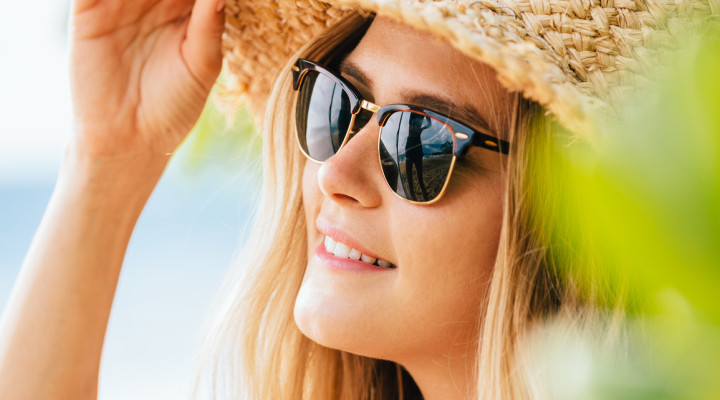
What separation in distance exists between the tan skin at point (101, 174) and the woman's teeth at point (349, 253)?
0.10 meters

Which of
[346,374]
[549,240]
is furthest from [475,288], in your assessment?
[346,374]

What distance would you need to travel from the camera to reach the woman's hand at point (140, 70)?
1.74 m

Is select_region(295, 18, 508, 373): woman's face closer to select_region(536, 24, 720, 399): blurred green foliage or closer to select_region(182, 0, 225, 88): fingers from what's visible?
select_region(182, 0, 225, 88): fingers

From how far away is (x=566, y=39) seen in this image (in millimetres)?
1135

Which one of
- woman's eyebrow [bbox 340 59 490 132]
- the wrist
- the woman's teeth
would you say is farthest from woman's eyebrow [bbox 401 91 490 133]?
the wrist

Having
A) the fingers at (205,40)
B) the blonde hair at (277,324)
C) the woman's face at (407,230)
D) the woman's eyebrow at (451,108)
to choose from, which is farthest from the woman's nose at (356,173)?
the fingers at (205,40)

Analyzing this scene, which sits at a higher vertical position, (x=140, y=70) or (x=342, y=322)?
(x=140, y=70)

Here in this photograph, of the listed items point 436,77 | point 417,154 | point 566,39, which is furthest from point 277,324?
point 566,39

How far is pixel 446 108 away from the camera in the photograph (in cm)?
131

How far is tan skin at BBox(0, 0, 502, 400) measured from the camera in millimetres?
1629

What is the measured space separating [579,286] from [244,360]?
99cm

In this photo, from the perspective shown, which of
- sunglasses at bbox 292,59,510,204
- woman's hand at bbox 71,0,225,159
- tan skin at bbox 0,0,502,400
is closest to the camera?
sunglasses at bbox 292,59,510,204

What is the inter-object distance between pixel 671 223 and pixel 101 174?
167 centimetres

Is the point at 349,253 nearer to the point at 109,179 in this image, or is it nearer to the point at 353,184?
the point at 353,184
